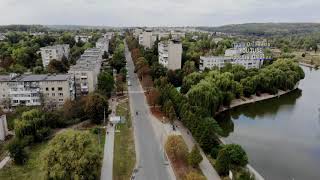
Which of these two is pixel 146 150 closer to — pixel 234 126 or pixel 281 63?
pixel 234 126

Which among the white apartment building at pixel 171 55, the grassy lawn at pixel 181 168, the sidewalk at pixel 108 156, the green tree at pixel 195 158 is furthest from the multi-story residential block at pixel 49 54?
the green tree at pixel 195 158

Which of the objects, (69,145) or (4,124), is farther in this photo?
(4,124)

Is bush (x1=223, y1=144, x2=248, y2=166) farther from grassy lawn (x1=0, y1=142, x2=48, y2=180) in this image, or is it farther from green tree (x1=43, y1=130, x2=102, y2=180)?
grassy lawn (x1=0, y1=142, x2=48, y2=180)

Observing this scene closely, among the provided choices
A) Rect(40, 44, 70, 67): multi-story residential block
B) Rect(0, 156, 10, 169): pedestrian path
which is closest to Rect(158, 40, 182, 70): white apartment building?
Rect(40, 44, 70, 67): multi-story residential block

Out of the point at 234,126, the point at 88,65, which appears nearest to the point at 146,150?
the point at 234,126

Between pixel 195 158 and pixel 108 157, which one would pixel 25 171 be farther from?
pixel 195 158
